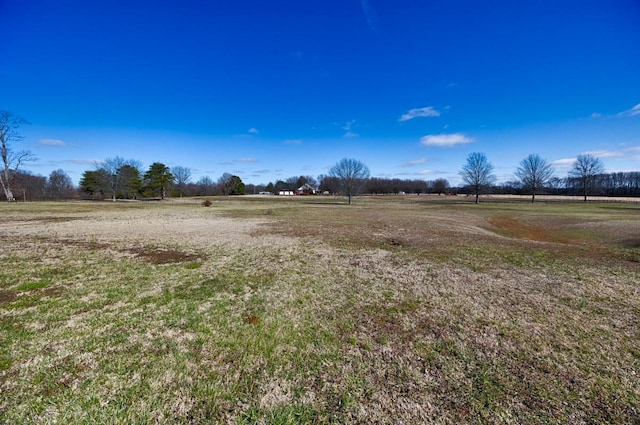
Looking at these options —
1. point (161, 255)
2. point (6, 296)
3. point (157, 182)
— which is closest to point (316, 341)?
point (6, 296)

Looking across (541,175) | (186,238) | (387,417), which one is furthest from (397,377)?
(541,175)

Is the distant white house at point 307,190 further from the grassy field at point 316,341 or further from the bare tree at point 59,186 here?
the grassy field at point 316,341

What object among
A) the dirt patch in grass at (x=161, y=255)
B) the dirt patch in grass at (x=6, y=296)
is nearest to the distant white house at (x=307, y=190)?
the dirt patch in grass at (x=161, y=255)

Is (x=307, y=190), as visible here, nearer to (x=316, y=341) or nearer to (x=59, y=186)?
(x=59, y=186)

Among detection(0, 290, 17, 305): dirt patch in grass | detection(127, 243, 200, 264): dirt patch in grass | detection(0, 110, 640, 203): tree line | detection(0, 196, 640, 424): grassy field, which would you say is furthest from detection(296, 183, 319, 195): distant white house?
detection(0, 290, 17, 305): dirt patch in grass

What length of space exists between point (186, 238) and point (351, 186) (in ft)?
126

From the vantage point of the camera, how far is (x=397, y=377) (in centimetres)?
342

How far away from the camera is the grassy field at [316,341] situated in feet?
9.54

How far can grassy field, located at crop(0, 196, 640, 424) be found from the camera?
9.54ft

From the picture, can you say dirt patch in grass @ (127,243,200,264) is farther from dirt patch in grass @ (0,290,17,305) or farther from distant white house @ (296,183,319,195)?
distant white house @ (296,183,319,195)

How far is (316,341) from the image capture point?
13.9 ft

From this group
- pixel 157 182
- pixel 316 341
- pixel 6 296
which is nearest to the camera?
pixel 316 341

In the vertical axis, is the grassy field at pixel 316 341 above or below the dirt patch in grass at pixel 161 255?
below

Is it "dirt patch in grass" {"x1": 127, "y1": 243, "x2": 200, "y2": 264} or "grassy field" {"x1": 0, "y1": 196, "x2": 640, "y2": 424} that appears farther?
"dirt patch in grass" {"x1": 127, "y1": 243, "x2": 200, "y2": 264}
